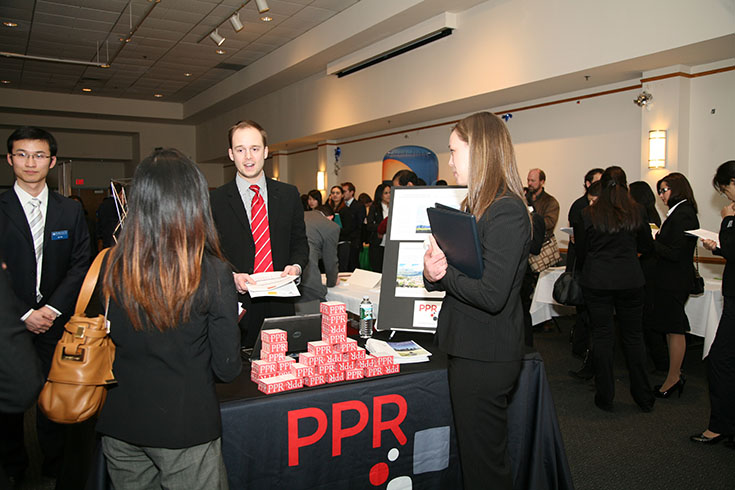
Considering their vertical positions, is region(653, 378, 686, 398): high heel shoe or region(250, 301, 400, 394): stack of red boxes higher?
region(250, 301, 400, 394): stack of red boxes

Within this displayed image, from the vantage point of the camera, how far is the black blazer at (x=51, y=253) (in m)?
2.41

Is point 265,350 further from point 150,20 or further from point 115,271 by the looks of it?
point 150,20

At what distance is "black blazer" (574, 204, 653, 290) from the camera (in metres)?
3.44

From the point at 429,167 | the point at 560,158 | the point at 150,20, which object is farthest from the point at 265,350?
the point at 150,20

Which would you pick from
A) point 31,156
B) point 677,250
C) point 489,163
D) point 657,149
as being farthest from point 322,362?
point 657,149

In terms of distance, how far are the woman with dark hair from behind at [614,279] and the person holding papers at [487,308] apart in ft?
6.72

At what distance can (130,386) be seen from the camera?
4.56 ft

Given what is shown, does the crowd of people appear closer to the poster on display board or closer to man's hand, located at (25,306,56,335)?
man's hand, located at (25,306,56,335)

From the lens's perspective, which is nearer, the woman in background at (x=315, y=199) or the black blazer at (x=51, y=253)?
the black blazer at (x=51, y=253)

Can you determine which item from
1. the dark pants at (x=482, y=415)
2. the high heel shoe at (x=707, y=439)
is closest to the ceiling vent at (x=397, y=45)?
the high heel shoe at (x=707, y=439)

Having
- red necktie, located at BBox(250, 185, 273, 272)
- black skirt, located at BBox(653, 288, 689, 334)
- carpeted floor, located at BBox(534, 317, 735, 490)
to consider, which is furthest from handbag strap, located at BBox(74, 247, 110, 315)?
black skirt, located at BBox(653, 288, 689, 334)

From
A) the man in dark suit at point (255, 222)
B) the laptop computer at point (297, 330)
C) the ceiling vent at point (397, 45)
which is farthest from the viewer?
the ceiling vent at point (397, 45)

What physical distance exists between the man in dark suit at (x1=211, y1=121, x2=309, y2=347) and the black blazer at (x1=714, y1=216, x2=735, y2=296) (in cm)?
224

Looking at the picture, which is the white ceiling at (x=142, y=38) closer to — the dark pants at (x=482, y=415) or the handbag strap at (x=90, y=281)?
the handbag strap at (x=90, y=281)
